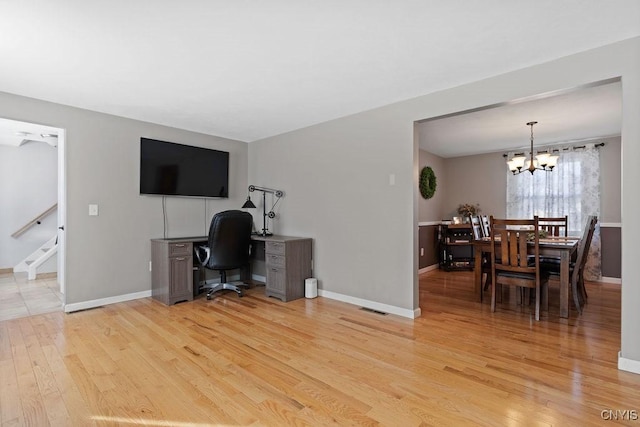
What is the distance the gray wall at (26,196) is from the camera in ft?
18.1

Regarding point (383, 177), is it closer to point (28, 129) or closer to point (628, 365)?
point (628, 365)

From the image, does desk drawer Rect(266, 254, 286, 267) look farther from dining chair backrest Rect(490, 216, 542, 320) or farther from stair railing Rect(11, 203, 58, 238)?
stair railing Rect(11, 203, 58, 238)

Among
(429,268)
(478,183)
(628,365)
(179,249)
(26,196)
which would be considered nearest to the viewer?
(628,365)

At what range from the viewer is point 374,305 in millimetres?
3564

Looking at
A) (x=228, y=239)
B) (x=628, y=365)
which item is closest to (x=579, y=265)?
(x=628, y=365)

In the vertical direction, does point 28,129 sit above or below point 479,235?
above

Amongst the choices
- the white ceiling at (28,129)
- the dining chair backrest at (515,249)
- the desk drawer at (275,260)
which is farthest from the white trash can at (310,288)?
the white ceiling at (28,129)

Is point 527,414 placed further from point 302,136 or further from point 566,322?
point 302,136

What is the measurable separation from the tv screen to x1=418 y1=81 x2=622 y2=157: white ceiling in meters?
3.03

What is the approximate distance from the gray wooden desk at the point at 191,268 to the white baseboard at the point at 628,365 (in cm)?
298

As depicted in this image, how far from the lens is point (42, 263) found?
17.1 feet

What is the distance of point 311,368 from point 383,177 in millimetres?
2143

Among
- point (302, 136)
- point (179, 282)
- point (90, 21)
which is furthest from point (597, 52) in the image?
point (179, 282)

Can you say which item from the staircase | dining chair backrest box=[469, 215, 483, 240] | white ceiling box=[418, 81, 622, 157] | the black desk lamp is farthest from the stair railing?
dining chair backrest box=[469, 215, 483, 240]
